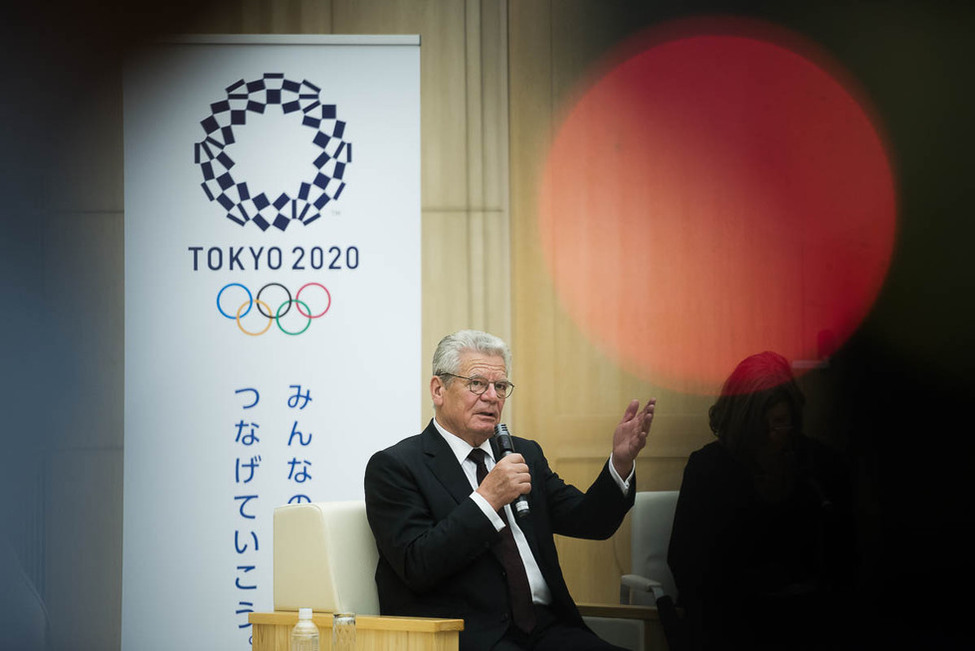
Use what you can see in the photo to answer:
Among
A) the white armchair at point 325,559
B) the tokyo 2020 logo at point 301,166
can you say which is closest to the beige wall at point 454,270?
the tokyo 2020 logo at point 301,166

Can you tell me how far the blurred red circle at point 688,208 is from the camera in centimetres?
414

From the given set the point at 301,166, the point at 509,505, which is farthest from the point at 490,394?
the point at 301,166

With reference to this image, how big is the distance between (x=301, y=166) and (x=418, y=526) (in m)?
1.72

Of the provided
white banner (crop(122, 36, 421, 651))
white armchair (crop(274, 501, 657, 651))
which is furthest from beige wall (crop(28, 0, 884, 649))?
white armchair (crop(274, 501, 657, 651))

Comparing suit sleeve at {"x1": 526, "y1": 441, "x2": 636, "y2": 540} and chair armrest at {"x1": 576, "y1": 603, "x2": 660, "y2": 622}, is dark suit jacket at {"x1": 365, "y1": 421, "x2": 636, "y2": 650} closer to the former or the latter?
suit sleeve at {"x1": 526, "y1": 441, "x2": 636, "y2": 540}

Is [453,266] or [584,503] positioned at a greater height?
[453,266]

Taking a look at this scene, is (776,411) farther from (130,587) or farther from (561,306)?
(130,587)

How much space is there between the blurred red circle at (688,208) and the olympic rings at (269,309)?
981 mm

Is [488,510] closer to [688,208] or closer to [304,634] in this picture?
[304,634]

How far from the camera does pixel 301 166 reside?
3.92m

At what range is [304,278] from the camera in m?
3.89

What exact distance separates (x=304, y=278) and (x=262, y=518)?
2.96 ft

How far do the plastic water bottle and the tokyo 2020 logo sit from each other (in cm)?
174

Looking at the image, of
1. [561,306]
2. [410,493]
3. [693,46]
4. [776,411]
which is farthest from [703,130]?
[410,493]
